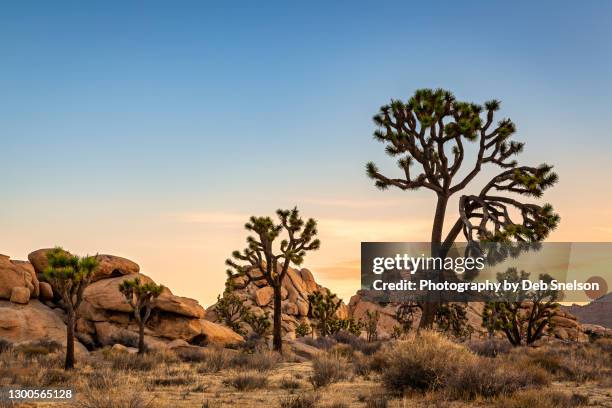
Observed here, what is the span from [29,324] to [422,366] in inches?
1100

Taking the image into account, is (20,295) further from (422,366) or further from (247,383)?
(422,366)

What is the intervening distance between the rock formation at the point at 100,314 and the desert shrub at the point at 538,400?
25.8 metres

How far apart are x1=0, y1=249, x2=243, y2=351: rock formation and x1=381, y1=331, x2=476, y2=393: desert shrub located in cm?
2313

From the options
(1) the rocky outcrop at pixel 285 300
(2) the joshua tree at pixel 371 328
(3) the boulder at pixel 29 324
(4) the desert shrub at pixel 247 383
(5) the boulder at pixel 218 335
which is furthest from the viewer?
(1) the rocky outcrop at pixel 285 300

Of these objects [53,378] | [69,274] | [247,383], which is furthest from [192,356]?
[247,383]

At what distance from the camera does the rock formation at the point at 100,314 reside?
3438 centimetres

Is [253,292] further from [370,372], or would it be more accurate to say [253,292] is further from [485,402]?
[485,402]

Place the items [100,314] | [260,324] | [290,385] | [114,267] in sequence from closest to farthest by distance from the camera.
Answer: [290,385], [100,314], [114,267], [260,324]

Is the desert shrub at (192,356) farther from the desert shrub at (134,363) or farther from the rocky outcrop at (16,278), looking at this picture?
the rocky outcrop at (16,278)

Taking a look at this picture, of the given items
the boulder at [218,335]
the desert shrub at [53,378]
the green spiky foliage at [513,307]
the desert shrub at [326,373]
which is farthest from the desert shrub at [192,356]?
the green spiky foliage at [513,307]

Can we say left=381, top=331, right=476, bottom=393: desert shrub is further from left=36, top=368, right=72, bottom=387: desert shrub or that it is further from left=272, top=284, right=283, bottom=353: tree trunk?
left=272, top=284, right=283, bottom=353: tree trunk

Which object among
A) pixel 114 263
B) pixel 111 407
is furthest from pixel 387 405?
pixel 114 263

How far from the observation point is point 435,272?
24.2 meters

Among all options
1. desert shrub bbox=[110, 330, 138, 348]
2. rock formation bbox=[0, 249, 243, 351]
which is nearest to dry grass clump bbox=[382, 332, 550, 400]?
rock formation bbox=[0, 249, 243, 351]
